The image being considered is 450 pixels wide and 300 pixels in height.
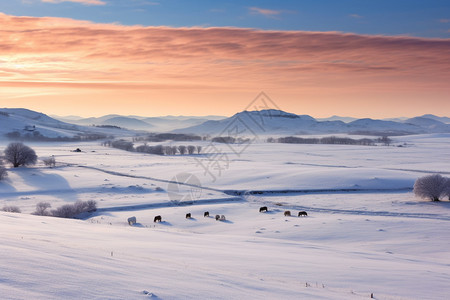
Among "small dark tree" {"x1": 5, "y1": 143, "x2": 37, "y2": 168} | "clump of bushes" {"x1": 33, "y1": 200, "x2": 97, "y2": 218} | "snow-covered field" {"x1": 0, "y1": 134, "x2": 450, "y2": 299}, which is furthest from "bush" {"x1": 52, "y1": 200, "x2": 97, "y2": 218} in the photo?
"small dark tree" {"x1": 5, "y1": 143, "x2": 37, "y2": 168}

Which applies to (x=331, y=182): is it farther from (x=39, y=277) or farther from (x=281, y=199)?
(x=39, y=277)

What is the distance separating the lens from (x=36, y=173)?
72.7m

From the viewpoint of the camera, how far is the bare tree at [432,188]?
156 feet

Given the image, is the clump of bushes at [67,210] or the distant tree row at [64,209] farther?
the clump of bushes at [67,210]

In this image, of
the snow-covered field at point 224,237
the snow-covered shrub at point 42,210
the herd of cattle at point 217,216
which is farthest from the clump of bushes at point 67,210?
the herd of cattle at point 217,216

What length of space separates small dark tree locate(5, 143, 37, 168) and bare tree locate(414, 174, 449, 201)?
2871 inches

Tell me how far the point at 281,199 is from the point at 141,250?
38.6 m

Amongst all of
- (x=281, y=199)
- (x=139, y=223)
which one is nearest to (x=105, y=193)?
(x=139, y=223)

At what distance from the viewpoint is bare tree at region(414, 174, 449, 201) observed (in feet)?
156

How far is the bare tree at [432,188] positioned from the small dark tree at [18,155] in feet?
239

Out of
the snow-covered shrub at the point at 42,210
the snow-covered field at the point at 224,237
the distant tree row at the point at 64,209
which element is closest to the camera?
the snow-covered field at the point at 224,237

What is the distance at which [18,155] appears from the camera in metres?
79.6

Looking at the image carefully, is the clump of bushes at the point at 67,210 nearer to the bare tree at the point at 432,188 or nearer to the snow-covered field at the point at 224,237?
the snow-covered field at the point at 224,237

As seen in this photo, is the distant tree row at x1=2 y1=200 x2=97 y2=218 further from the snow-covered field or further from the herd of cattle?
the herd of cattle
